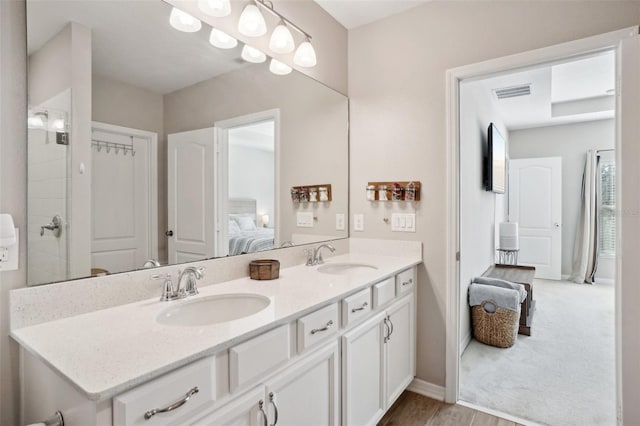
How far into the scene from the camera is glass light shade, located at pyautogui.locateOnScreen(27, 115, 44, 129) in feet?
3.59

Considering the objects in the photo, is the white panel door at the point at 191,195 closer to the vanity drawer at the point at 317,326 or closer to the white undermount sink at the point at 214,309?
the white undermount sink at the point at 214,309

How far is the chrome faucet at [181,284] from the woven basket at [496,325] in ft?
8.37

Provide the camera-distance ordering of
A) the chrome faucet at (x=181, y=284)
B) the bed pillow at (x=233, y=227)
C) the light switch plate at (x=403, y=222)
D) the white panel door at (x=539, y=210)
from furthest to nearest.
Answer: the white panel door at (x=539, y=210), the light switch plate at (x=403, y=222), the bed pillow at (x=233, y=227), the chrome faucet at (x=181, y=284)

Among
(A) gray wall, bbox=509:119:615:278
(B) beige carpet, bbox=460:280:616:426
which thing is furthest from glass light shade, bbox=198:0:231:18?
(A) gray wall, bbox=509:119:615:278

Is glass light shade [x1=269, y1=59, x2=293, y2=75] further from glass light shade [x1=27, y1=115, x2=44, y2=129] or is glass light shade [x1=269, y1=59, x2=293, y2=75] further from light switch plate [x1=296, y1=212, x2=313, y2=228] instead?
glass light shade [x1=27, y1=115, x2=44, y2=129]

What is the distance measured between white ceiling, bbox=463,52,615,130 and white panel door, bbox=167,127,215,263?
2.31m

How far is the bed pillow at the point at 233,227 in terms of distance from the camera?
1.81m

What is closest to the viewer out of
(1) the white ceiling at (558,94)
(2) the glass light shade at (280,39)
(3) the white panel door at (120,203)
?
(3) the white panel door at (120,203)

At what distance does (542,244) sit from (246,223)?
17.9 ft

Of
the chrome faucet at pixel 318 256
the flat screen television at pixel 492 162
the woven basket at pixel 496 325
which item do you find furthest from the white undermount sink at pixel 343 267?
the flat screen television at pixel 492 162

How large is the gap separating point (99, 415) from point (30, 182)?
0.77 metres

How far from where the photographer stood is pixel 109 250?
1.29 m

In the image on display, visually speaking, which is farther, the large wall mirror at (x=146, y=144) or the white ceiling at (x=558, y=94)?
the white ceiling at (x=558, y=94)

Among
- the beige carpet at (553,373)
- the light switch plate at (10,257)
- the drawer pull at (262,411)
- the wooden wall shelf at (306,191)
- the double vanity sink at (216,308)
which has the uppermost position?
the wooden wall shelf at (306,191)
